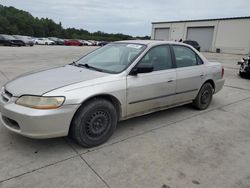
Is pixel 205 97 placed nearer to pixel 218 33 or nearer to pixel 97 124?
pixel 97 124

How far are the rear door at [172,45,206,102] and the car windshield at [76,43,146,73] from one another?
87 centimetres

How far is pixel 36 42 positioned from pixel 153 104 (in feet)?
131

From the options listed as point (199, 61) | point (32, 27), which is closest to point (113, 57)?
point (199, 61)

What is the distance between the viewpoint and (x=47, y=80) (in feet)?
10.1

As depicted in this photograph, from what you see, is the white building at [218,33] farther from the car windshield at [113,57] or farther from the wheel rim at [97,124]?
the wheel rim at [97,124]

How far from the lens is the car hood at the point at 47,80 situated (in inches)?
111

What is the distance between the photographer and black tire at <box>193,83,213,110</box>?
4.73 m

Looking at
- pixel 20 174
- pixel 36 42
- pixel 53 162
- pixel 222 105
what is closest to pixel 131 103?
pixel 53 162

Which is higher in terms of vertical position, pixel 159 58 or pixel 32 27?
pixel 32 27

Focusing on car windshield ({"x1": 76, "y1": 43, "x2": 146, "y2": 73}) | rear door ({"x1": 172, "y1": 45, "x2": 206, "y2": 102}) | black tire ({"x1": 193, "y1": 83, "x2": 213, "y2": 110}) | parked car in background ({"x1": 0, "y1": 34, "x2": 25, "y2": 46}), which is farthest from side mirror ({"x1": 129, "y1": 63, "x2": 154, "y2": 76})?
parked car in background ({"x1": 0, "y1": 34, "x2": 25, "y2": 46})

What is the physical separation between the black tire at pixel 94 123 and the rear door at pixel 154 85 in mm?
377

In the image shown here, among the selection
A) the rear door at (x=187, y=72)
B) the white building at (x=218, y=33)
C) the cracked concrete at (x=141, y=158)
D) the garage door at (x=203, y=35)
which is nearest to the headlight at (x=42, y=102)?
the cracked concrete at (x=141, y=158)

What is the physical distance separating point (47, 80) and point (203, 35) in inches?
1448

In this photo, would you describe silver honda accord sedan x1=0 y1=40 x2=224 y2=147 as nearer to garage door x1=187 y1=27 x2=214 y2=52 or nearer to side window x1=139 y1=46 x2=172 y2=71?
side window x1=139 y1=46 x2=172 y2=71
